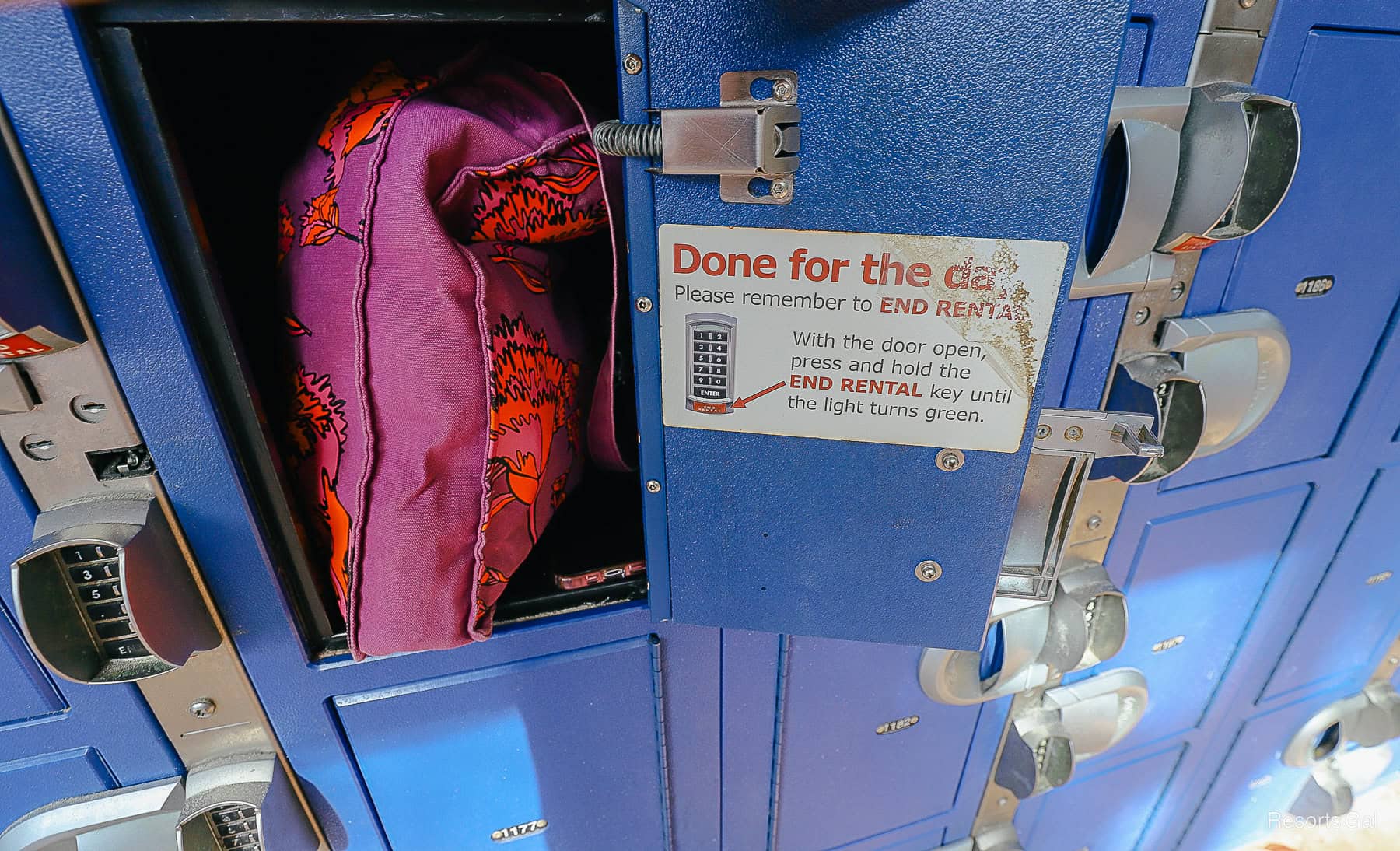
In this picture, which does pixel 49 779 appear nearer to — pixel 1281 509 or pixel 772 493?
pixel 772 493

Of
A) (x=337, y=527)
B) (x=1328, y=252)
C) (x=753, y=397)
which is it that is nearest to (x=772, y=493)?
(x=753, y=397)

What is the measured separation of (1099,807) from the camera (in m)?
1.71

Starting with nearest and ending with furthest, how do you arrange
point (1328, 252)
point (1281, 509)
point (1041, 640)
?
point (1328, 252) < point (1041, 640) < point (1281, 509)

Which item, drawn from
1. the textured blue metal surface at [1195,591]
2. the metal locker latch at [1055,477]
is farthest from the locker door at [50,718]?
the textured blue metal surface at [1195,591]

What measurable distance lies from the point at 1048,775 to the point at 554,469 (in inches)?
47.4

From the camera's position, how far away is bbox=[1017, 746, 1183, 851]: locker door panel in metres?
1.63

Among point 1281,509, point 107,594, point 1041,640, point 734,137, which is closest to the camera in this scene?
point 734,137

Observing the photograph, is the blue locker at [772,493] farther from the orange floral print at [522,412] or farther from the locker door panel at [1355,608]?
the orange floral print at [522,412]

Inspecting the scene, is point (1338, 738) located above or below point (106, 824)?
below

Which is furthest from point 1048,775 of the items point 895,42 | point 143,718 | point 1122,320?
point 143,718

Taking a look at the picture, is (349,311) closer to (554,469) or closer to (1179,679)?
(554,469)

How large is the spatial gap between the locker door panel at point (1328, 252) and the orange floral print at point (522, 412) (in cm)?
102

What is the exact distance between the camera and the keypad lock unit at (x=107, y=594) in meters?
0.78

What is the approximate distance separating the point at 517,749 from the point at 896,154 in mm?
1010
